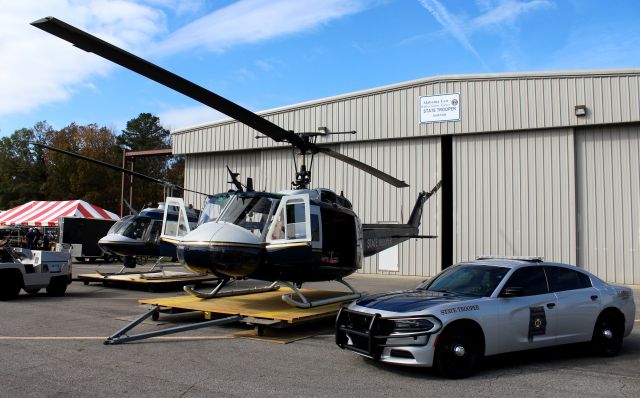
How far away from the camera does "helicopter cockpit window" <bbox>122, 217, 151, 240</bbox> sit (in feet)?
58.1

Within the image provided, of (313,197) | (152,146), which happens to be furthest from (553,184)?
(152,146)

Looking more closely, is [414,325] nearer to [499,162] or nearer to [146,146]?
[499,162]

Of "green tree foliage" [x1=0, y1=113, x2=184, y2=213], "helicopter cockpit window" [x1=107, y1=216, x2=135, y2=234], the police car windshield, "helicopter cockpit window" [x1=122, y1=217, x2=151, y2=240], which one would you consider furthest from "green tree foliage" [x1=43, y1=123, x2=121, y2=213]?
the police car windshield

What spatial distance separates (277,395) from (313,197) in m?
5.92

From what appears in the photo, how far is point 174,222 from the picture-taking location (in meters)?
12.7

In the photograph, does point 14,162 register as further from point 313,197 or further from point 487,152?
point 313,197

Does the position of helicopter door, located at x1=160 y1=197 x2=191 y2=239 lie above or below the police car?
above

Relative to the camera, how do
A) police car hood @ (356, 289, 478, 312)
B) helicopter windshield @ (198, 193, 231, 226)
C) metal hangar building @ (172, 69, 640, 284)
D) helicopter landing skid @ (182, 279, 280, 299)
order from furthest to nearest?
metal hangar building @ (172, 69, 640, 284)
helicopter landing skid @ (182, 279, 280, 299)
helicopter windshield @ (198, 193, 231, 226)
police car hood @ (356, 289, 478, 312)

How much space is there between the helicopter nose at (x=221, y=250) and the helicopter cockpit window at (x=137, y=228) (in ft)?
27.7

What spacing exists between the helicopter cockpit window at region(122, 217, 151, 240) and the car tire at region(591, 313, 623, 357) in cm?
1394

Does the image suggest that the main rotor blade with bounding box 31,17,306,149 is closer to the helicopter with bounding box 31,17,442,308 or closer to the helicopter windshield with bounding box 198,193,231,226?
the helicopter with bounding box 31,17,442,308

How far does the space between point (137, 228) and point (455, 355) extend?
45.0 feet

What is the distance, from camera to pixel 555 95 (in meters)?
20.8

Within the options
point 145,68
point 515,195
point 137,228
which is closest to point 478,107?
point 515,195
